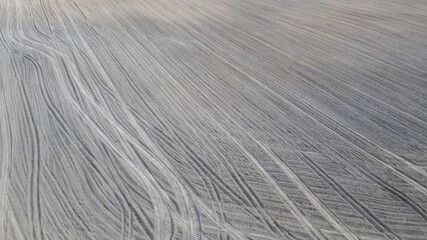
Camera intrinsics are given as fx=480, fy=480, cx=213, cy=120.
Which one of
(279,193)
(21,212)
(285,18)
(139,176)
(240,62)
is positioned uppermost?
(285,18)

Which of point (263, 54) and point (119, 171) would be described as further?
point (263, 54)

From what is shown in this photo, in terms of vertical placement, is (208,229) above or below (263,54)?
below

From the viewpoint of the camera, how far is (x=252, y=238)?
303 cm

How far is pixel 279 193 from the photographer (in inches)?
137

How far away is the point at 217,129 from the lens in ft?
14.2

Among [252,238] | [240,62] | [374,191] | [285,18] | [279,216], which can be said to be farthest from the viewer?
[285,18]

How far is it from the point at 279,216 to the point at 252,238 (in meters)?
0.30

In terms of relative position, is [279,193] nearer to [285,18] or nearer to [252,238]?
[252,238]

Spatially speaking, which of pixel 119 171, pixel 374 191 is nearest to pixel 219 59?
pixel 119 171

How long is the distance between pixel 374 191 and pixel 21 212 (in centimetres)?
249

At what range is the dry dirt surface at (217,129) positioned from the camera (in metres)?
3.24

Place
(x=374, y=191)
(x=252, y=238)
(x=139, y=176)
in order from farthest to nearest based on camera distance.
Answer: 1. (x=139, y=176)
2. (x=374, y=191)
3. (x=252, y=238)

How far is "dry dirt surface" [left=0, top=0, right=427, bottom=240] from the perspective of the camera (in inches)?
128

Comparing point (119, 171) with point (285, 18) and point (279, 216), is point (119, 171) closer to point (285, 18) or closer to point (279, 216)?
point (279, 216)
